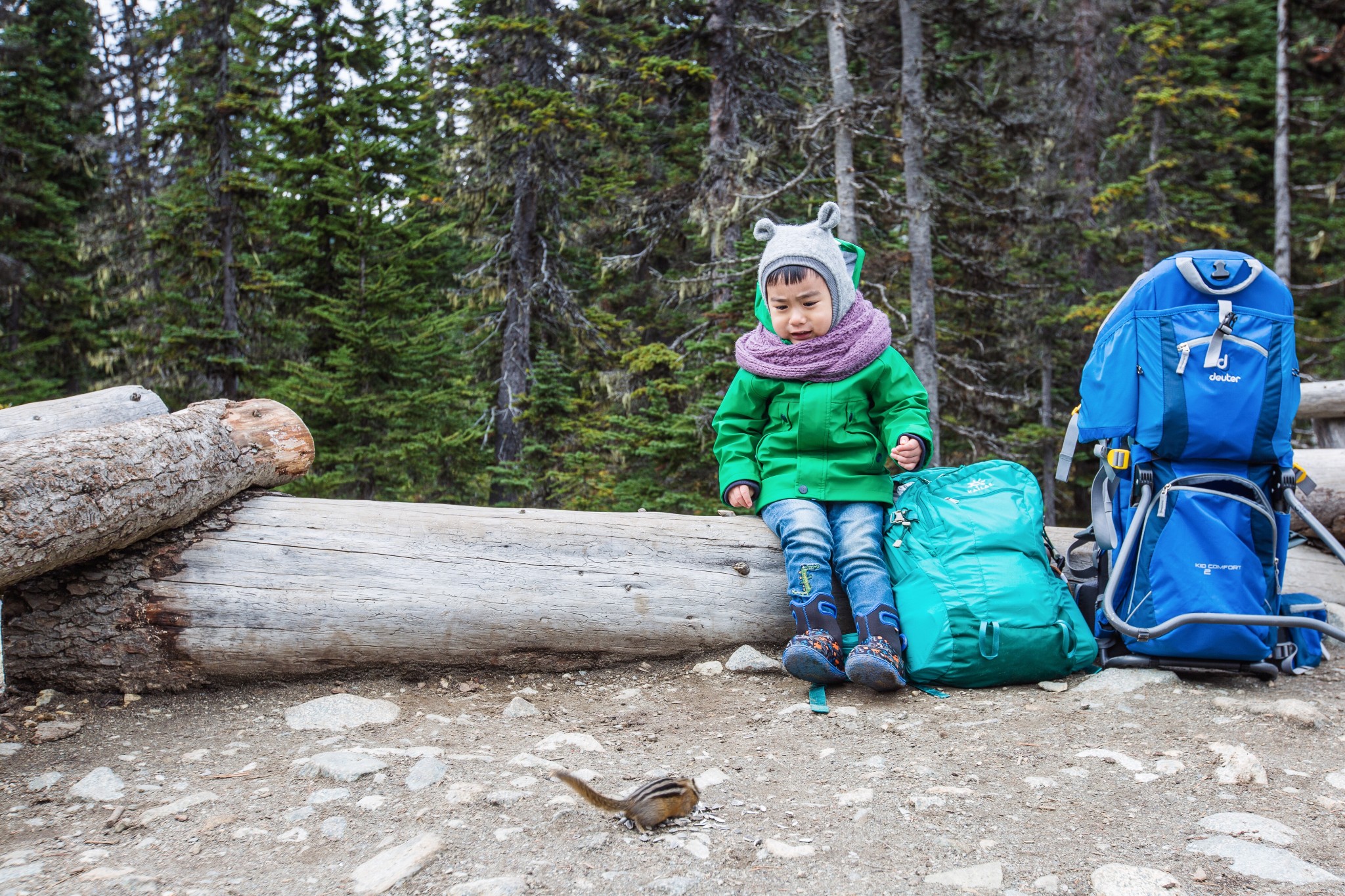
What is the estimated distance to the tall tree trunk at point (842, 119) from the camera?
33.7 ft

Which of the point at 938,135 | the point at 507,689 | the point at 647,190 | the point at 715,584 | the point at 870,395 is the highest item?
the point at 938,135

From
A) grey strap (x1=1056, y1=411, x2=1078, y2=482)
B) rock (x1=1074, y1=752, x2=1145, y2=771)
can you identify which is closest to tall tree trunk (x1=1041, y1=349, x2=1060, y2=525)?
grey strap (x1=1056, y1=411, x2=1078, y2=482)

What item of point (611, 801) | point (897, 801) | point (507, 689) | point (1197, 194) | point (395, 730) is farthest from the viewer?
point (1197, 194)

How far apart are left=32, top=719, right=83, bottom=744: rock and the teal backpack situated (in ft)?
11.0

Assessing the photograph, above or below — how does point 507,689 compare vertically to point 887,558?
below

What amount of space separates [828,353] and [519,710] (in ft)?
7.21

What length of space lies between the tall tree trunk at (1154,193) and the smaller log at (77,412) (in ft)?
54.9

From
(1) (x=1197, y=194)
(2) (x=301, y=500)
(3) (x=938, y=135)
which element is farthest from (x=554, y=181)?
(1) (x=1197, y=194)

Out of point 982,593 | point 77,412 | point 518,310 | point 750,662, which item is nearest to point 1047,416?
point 518,310

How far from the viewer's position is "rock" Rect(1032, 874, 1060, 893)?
2.10 m

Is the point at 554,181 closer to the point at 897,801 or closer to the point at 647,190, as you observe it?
the point at 647,190

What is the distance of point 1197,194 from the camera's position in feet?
54.7

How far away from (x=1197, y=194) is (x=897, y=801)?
1819cm

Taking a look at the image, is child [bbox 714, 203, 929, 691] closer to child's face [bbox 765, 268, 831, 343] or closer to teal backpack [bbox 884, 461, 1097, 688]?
child's face [bbox 765, 268, 831, 343]
